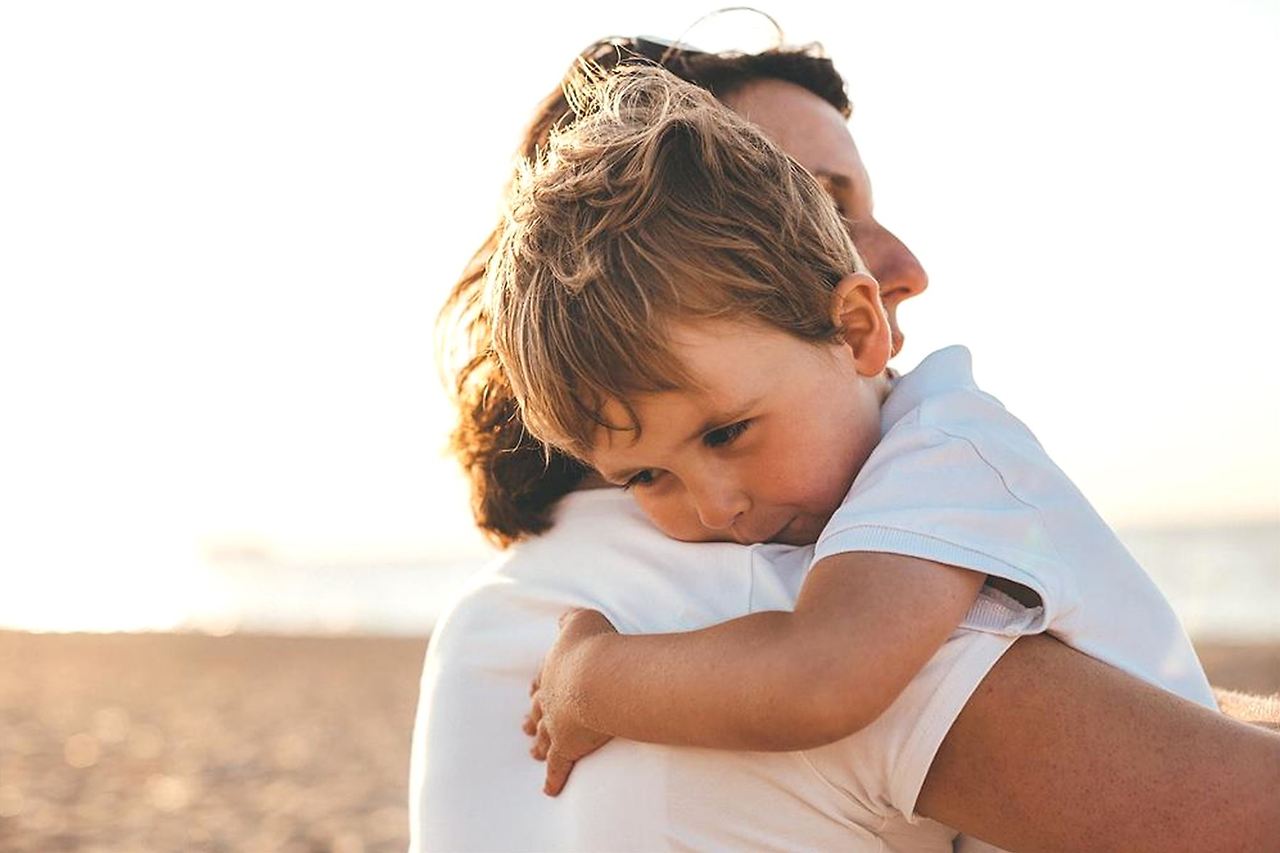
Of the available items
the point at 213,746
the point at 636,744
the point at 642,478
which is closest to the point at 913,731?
the point at 636,744

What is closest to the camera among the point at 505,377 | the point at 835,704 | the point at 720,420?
the point at 835,704

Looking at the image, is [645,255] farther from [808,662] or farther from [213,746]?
[213,746]

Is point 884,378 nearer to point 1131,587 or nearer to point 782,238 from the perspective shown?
point 782,238

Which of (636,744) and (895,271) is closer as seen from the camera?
(636,744)

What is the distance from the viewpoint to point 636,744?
1789 millimetres

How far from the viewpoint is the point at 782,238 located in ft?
6.36

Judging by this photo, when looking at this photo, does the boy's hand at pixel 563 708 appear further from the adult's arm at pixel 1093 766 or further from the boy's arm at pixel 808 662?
the adult's arm at pixel 1093 766

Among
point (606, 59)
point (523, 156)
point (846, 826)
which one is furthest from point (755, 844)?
point (606, 59)

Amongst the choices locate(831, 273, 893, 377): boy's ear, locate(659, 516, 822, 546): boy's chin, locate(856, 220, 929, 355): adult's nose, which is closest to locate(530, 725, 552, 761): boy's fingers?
locate(659, 516, 822, 546): boy's chin

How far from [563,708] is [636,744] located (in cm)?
11

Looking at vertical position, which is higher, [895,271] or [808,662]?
[895,271]

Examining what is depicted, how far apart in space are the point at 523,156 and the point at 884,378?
80 cm

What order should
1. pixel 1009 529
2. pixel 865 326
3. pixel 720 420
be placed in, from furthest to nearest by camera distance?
1. pixel 865 326
2. pixel 720 420
3. pixel 1009 529

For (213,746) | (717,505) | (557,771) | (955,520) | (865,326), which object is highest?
(865,326)
